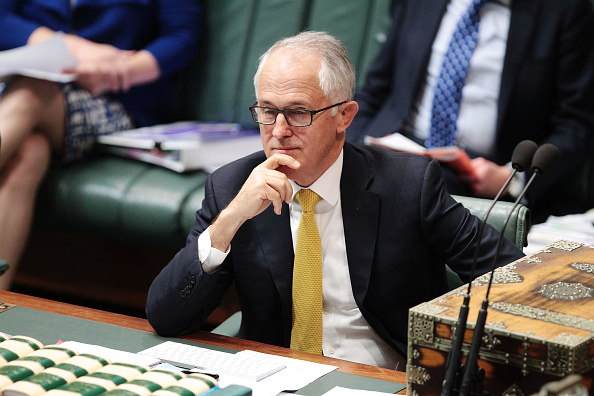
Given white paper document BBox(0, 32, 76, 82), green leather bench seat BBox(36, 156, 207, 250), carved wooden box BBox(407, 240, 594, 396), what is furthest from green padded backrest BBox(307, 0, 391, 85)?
carved wooden box BBox(407, 240, 594, 396)

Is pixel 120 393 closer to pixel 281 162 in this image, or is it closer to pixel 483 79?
pixel 281 162

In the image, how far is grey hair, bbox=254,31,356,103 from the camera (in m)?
1.67

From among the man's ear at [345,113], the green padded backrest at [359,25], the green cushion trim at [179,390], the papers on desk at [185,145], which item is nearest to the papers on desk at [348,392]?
the green cushion trim at [179,390]

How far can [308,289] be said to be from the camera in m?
1.66

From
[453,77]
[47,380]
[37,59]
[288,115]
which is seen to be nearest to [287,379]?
[47,380]

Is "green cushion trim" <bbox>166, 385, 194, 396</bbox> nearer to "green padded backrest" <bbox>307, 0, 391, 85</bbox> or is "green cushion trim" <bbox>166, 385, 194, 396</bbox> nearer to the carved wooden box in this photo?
the carved wooden box

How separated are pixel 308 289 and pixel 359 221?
0.58ft

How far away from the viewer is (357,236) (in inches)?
66.5

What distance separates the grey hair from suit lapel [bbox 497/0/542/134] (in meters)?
1.01

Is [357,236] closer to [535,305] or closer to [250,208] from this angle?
[250,208]

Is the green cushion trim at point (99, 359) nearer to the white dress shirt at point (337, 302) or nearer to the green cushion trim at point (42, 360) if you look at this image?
the green cushion trim at point (42, 360)

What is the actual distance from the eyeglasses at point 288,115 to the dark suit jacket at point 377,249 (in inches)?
6.2

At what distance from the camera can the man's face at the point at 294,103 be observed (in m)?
1.63

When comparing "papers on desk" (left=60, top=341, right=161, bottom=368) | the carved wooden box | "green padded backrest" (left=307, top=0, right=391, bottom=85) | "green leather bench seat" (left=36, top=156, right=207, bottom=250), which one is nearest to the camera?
the carved wooden box
